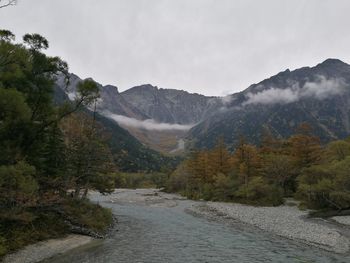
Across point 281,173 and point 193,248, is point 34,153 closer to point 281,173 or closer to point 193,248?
point 193,248

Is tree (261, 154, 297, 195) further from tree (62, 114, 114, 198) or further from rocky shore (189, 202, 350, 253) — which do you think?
tree (62, 114, 114, 198)

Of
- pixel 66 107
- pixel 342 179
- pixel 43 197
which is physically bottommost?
pixel 43 197

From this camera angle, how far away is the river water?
2189 cm

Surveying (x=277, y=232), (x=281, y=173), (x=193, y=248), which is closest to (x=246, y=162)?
(x=281, y=173)

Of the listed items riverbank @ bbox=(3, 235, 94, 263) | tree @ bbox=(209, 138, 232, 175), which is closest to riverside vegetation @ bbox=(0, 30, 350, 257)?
riverbank @ bbox=(3, 235, 94, 263)

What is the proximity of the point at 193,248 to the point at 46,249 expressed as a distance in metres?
10.2

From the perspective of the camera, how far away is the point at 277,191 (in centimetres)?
6147

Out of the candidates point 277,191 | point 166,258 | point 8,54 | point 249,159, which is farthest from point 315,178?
point 8,54

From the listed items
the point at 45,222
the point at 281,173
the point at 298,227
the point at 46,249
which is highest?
the point at 281,173

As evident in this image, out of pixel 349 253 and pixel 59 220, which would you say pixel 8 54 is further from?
pixel 349 253

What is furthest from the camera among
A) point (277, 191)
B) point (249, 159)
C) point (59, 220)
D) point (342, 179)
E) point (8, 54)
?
point (249, 159)

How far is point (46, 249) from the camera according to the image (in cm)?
2270

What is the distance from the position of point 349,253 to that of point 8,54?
1010 inches

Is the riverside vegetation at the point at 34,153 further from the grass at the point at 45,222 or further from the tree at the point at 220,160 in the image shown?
the tree at the point at 220,160
